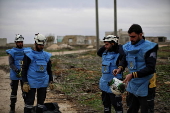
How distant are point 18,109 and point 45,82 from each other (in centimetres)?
212

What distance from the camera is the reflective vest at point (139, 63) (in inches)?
166

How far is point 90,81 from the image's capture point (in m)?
10.5

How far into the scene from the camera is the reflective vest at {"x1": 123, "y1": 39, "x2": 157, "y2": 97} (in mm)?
4207

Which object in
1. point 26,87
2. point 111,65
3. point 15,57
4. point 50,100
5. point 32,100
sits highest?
point 15,57

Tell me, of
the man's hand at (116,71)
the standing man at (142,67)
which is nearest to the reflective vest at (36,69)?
the man's hand at (116,71)

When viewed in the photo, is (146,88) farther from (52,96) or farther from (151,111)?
(52,96)

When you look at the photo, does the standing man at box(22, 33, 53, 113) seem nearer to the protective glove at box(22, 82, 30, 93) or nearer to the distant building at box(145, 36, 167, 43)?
the protective glove at box(22, 82, 30, 93)

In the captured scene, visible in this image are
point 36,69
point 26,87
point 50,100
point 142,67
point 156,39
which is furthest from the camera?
point 156,39

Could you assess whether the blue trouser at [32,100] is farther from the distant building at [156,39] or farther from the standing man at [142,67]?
the distant building at [156,39]

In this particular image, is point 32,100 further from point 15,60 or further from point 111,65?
point 111,65

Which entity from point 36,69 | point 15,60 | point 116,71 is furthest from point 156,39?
point 36,69

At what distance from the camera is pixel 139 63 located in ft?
14.1

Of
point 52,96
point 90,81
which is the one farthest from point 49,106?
point 90,81

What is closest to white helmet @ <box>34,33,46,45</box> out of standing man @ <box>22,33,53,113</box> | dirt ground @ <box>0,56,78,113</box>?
standing man @ <box>22,33,53,113</box>
